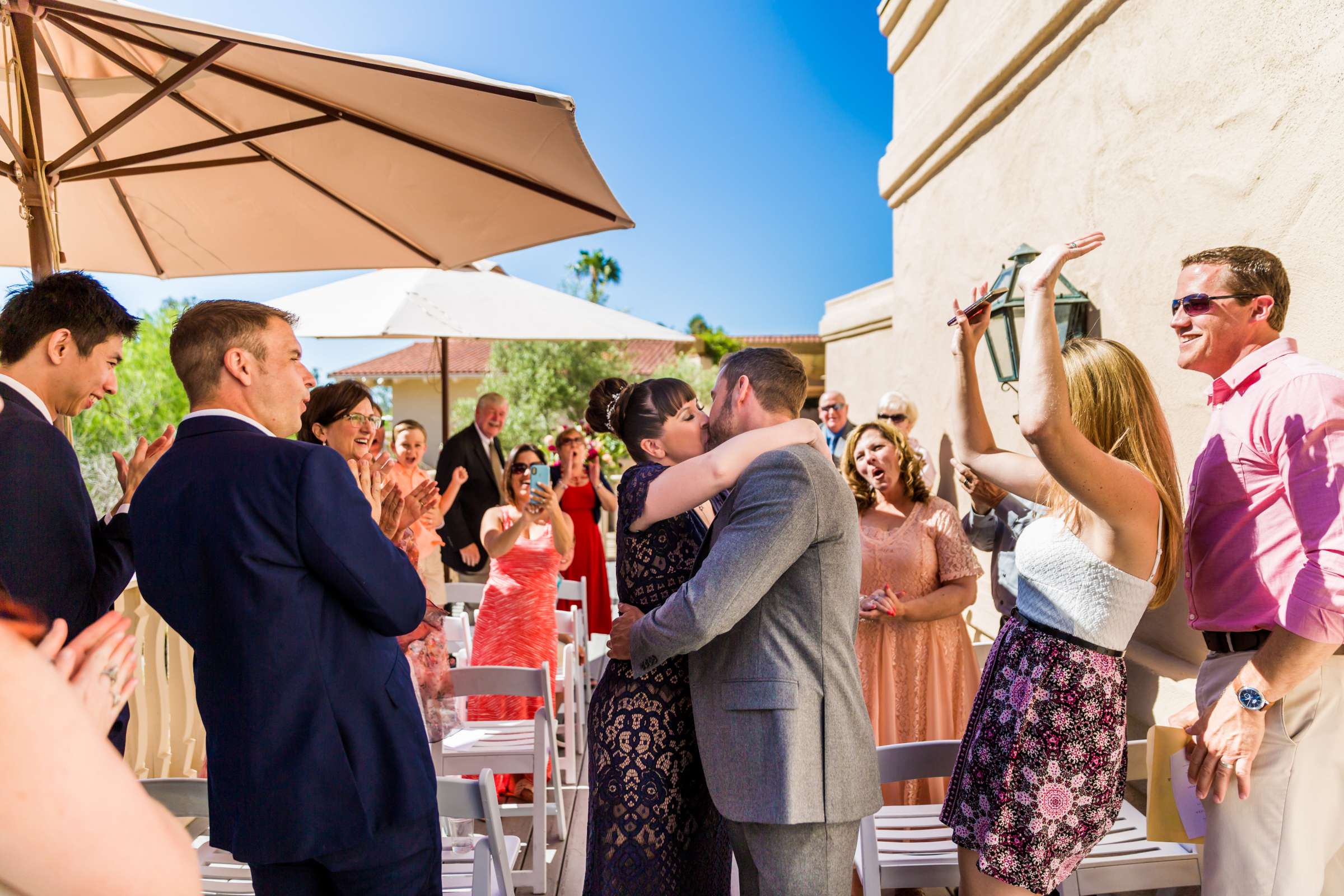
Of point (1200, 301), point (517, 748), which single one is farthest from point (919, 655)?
point (1200, 301)

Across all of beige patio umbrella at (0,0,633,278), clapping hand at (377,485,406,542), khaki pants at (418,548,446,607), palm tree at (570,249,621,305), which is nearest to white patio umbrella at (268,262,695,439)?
khaki pants at (418,548,446,607)

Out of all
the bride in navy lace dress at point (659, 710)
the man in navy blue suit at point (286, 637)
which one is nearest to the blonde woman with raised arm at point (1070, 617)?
the bride in navy lace dress at point (659, 710)

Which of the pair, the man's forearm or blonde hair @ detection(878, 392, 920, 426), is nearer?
the man's forearm

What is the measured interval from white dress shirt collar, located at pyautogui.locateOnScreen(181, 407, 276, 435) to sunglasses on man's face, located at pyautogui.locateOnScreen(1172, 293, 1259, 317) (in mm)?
2163

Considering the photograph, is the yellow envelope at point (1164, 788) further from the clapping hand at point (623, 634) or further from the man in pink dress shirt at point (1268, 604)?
the clapping hand at point (623, 634)

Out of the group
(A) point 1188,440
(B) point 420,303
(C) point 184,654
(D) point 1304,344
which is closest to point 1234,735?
(D) point 1304,344

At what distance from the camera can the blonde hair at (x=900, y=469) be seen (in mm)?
3791

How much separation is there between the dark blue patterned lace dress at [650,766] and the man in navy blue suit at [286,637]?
590 millimetres

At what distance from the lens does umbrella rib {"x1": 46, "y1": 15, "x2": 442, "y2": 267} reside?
3.25 meters

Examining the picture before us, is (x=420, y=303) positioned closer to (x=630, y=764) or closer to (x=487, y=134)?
(x=487, y=134)

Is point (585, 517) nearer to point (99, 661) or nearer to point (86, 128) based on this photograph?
point (86, 128)

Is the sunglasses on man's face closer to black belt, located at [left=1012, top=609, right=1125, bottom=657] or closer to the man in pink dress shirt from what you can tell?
the man in pink dress shirt

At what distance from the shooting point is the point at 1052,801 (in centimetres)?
194

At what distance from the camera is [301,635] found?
5.47 ft
